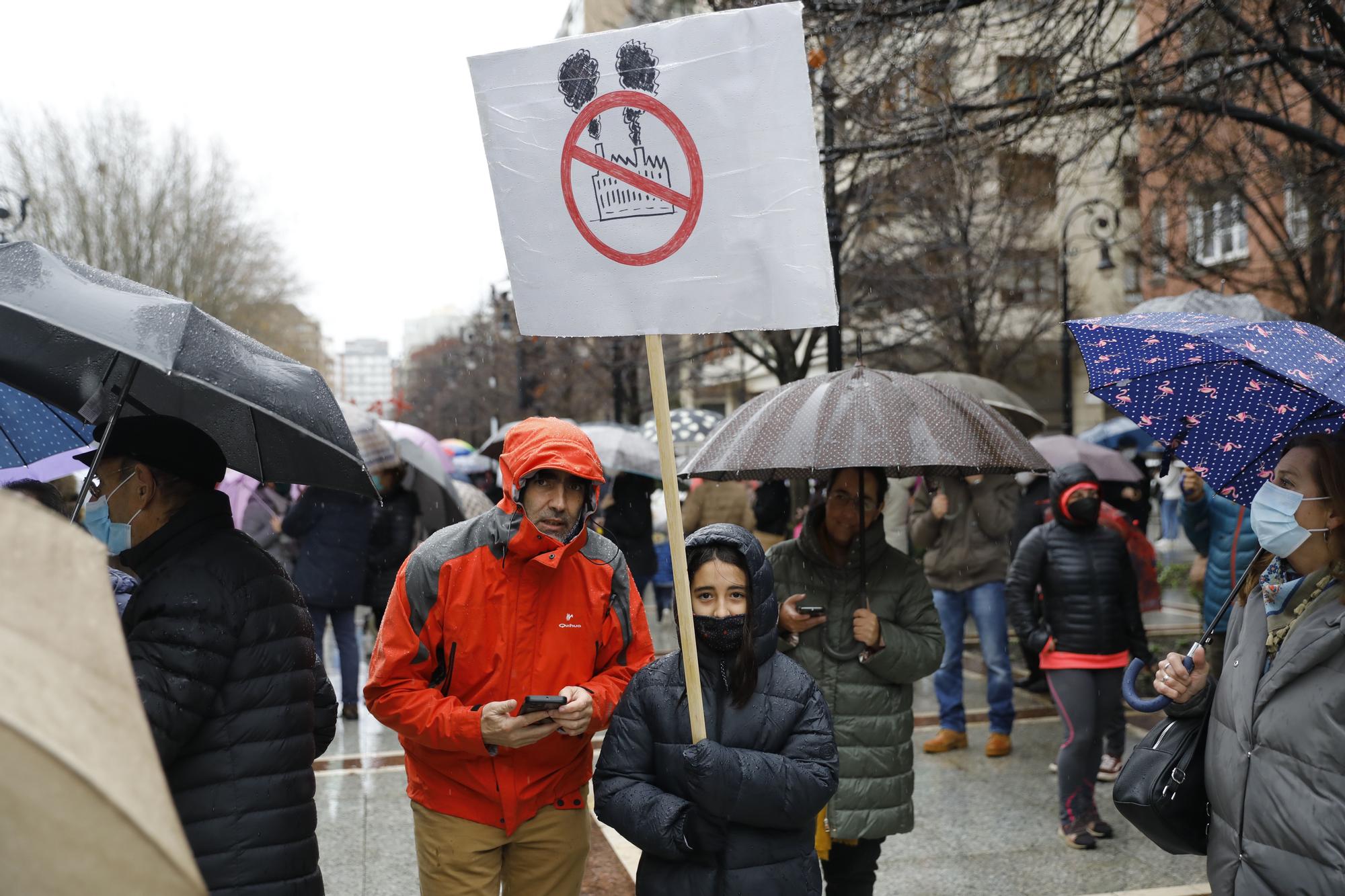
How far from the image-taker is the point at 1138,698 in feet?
10.7

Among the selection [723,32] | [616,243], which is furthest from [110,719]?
[723,32]

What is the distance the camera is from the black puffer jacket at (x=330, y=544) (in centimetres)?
805

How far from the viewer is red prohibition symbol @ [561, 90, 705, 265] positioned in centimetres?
279

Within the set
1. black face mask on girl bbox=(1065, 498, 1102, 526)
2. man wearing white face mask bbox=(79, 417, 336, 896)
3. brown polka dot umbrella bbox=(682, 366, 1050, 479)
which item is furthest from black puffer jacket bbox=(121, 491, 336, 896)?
black face mask on girl bbox=(1065, 498, 1102, 526)

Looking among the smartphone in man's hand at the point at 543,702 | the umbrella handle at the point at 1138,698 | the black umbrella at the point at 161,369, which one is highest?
the black umbrella at the point at 161,369

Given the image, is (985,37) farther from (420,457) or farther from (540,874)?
(540,874)

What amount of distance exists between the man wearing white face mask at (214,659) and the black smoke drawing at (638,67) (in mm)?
1391

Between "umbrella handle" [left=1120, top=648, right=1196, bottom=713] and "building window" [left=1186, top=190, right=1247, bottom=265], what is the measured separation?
443 inches

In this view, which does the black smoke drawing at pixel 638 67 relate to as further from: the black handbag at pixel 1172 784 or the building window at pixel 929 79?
the building window at pixel 929 79

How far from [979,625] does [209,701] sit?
6.11 m

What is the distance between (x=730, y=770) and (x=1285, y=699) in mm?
1379

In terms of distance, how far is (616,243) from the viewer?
2.86 metres

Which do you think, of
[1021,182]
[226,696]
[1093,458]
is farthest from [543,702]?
[1021,182]

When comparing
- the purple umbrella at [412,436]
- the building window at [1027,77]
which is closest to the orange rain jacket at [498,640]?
the purple umbrella at [412,436]
